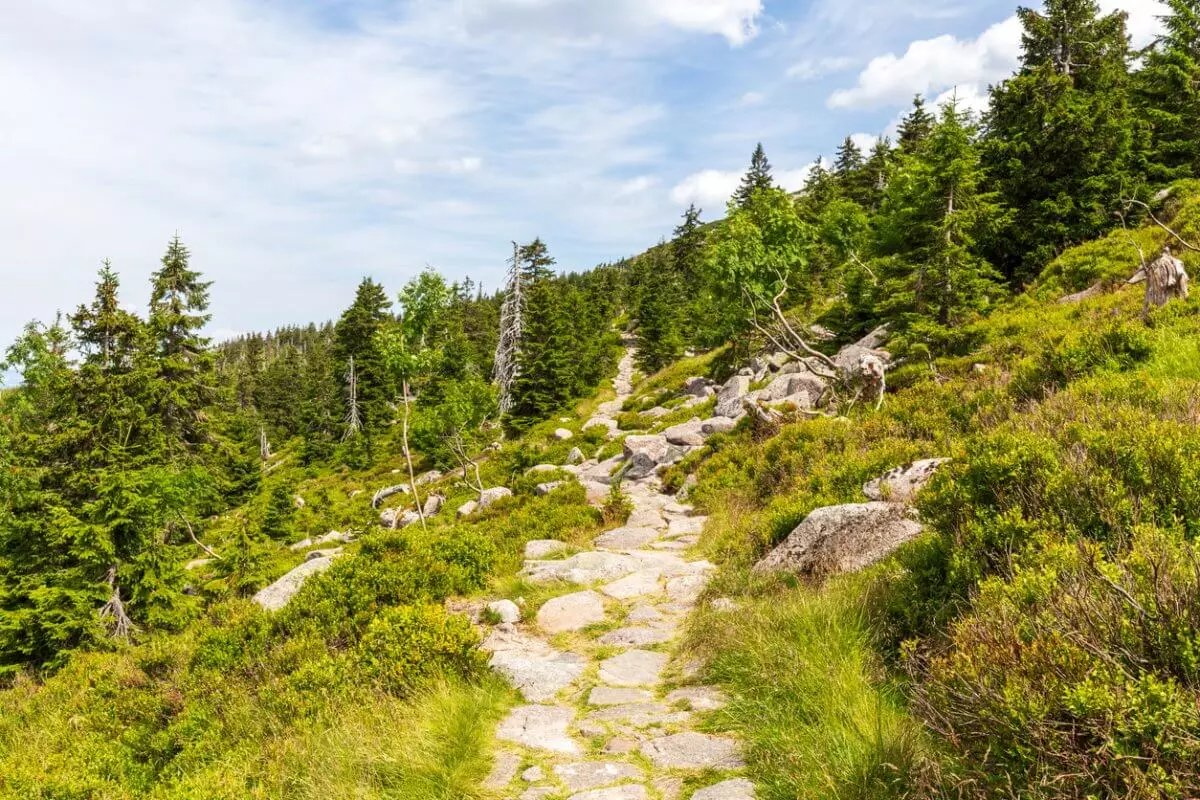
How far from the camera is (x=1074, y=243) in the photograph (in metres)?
21.5

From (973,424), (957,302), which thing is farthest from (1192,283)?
(973,424)

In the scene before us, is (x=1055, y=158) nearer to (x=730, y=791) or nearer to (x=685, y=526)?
(x=685, y=526)

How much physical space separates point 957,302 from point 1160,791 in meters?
18.2

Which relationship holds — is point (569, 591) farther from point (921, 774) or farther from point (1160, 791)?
point (1160, 791)

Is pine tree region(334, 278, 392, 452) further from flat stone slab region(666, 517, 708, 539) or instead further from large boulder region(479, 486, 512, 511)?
flat stone slab region(666, 517, 708, 539)

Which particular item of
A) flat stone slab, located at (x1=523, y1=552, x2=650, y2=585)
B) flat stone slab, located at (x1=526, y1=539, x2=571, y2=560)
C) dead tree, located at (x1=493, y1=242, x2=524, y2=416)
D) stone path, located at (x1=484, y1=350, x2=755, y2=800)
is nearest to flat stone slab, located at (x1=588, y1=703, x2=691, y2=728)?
stone path, located at (x1=484, y1=350, x2=755, y2=800)

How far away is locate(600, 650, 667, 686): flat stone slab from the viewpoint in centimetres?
570

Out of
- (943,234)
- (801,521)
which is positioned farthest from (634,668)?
(943,234)

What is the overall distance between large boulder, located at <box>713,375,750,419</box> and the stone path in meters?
14.0

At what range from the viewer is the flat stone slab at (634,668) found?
5.70 metres

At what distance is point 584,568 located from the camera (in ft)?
30.7

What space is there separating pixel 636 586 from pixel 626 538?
3486 mm

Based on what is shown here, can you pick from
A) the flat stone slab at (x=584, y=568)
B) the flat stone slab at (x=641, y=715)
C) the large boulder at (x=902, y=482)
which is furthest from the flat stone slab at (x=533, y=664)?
the large boulder at (x=902, y=482)

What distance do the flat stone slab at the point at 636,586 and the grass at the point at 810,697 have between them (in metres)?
2.11
